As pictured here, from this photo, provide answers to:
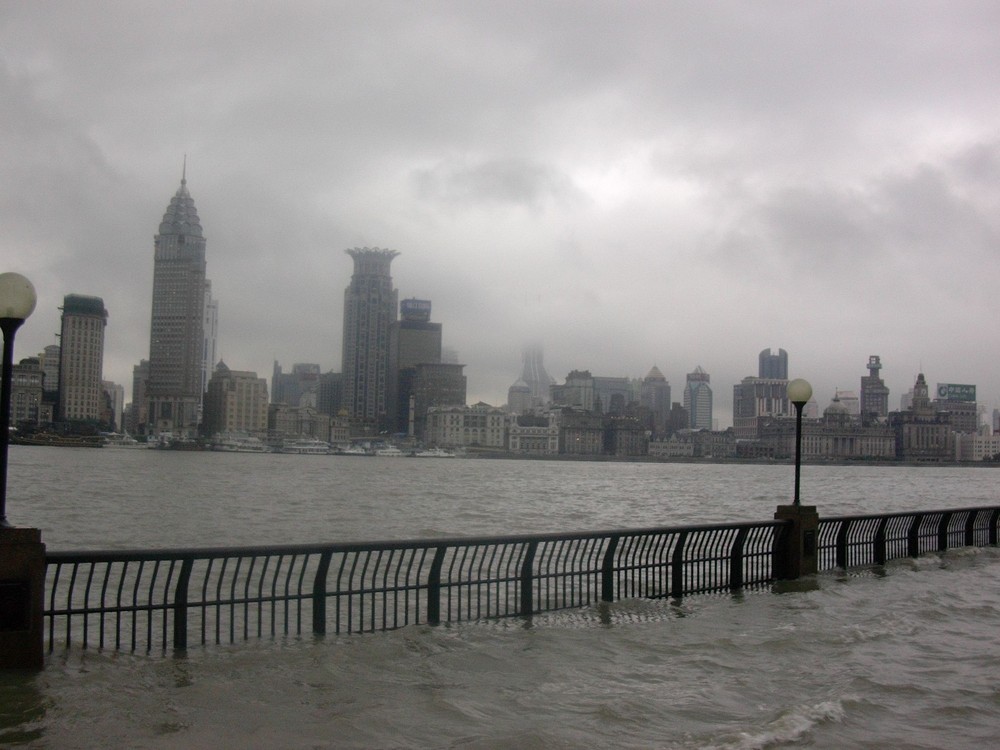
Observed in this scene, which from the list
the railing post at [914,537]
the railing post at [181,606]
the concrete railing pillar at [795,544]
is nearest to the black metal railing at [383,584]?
the railing post at [181,606]

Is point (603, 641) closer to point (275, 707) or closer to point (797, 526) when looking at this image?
point (275, 707)

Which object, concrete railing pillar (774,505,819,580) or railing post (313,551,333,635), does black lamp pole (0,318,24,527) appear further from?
concrete railing pillar (774,505,819,580)

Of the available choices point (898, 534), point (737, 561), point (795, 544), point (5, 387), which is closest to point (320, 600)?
point (5, 387)

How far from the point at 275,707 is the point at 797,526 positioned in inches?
418

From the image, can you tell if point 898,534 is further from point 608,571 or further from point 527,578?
point 527,578

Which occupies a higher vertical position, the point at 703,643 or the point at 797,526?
the point at 797,526

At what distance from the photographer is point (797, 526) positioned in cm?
1661

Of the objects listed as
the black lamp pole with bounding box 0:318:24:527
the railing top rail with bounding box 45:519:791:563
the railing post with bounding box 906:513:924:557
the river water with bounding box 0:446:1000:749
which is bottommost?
the river water with bounding box 0:446:1000:749

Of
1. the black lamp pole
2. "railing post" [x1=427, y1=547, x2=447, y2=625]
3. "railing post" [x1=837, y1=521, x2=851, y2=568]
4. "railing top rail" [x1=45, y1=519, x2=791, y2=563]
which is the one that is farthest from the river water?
the black lamp pole

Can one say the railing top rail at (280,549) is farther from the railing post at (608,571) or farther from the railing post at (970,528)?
the railing post at (970,528)

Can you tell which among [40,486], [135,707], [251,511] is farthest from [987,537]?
[40,486]

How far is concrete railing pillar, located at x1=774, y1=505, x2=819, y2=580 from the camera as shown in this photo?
54.3 ft

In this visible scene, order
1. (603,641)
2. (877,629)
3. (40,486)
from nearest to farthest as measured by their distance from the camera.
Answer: (603,641) < (877,629) < (40,486)

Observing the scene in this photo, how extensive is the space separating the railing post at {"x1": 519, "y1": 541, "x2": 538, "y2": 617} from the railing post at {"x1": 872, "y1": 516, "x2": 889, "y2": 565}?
9.94 meters
